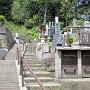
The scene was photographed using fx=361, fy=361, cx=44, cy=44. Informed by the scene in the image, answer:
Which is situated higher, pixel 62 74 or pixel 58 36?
pixel 58 36

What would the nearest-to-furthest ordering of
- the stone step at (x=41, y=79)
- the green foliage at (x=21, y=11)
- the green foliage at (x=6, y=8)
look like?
the stone step at (x=41, y=79)
the green foliage at (x=21, y=11)
the green foliage at (x=6, y=8)

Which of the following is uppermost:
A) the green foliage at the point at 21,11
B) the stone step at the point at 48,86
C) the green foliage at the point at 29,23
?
the green foliage at the point at 21,11

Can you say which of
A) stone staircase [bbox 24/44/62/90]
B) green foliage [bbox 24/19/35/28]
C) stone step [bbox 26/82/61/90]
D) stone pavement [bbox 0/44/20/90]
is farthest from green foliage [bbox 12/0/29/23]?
stone step [bbox 26/82/61/90]

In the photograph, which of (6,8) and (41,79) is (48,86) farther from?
(6,8)

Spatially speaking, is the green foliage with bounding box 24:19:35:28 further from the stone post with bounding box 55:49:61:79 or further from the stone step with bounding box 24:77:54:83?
the stone step with bounding box 24:77:54:83

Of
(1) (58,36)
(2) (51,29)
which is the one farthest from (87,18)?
(1) (58,36)

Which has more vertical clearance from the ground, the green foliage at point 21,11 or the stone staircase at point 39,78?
the green foliage at point 21,11

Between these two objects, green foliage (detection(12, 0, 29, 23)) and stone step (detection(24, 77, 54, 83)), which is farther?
green foliage (detection(12, 0, 29, 23))

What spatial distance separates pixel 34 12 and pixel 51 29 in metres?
27.3

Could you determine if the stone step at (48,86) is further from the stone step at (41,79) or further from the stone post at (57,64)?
the stone post at (57,64)

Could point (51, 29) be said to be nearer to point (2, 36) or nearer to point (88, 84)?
point (2, 36)

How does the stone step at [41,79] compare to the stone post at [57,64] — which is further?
the stone post at [57,64]

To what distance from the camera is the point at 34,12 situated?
166ft

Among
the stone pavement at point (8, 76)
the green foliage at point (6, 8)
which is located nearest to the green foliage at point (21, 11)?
the green foliage at point (6, 8)
